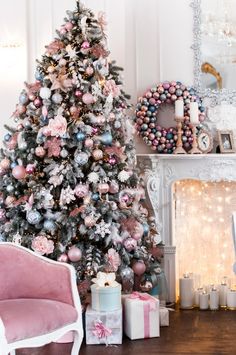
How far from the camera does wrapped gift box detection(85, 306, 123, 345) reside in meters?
3.92

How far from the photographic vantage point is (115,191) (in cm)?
427

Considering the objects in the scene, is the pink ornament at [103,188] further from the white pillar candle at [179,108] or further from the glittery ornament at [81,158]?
the white pillar candle at [179,108]

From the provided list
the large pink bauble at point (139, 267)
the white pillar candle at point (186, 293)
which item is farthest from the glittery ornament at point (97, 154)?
the white pillar candle at point (186, 293)

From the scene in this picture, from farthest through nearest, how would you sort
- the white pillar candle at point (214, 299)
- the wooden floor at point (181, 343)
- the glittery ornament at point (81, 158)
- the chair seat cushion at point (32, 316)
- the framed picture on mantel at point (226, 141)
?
the framed picture on mantel at point (226, 141) < the white pillar candle at point (214, 299) < the glittery ornament at point (81, 158) < the wooden floor at point (181, 343) < the chair seat cushion at point (32, 316)

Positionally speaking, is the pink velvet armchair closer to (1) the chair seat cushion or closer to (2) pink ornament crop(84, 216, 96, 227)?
(1) the chair seat cushion

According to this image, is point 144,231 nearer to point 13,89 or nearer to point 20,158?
point 20,158

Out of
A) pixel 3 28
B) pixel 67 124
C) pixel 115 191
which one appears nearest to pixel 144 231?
pixel 115 191

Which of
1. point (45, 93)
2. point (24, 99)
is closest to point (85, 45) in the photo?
point (45, 93)

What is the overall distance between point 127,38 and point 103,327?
2.68 meters

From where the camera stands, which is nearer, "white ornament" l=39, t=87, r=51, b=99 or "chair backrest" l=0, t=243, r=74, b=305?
"chair backrest" l=0, t=243, r=74, b=305

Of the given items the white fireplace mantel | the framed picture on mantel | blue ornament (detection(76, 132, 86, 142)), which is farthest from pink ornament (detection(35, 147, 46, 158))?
the framed picture on mantel

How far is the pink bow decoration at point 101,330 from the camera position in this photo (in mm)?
3914

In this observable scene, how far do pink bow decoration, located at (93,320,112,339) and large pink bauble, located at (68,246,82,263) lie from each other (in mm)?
489

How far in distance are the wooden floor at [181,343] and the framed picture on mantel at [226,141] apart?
1.47 m
